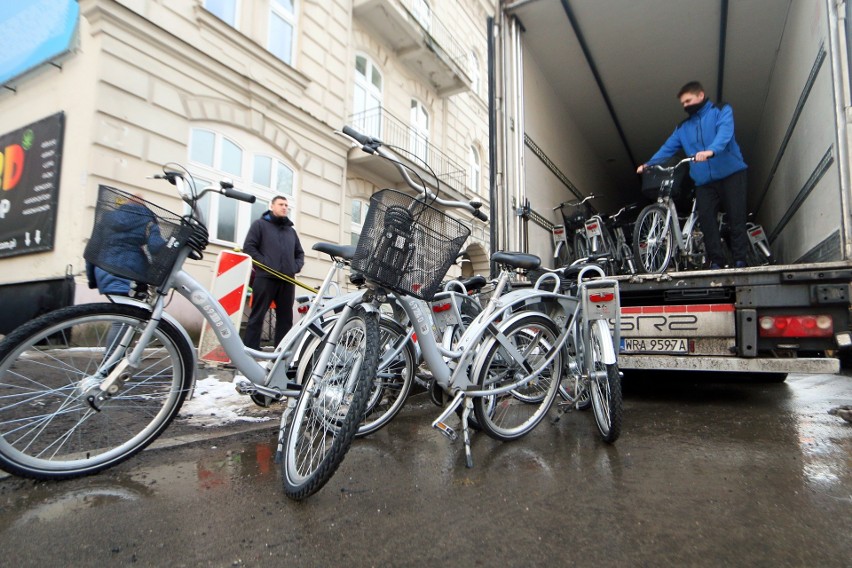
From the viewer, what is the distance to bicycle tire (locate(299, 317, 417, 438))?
2613 mm

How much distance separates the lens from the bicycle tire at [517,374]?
264 centimetres

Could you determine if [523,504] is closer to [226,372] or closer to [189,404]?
[189,404]

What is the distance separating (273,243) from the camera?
194 inches

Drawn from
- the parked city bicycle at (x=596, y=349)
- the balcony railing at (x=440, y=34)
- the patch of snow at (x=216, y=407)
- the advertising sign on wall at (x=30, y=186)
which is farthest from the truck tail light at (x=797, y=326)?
the balcony railing at (x=440, y=34)

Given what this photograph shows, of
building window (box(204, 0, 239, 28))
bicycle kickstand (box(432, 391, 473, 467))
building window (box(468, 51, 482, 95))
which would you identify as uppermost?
building window (box(468, 51, 482, 95))

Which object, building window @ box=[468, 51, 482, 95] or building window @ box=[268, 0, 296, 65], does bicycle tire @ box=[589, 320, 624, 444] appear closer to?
building window @ box=[268, 0, 296, 65]

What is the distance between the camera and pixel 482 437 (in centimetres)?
287

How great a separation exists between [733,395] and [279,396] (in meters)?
3.89

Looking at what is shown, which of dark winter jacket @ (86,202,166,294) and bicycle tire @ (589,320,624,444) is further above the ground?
dark winter jacket @ (86,202,166,294)

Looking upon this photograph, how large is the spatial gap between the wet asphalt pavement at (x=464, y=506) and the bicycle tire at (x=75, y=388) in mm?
124

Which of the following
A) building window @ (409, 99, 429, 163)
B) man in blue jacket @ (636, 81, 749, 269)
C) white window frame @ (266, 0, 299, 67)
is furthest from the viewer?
building window @ (409, 99, 429, 163)

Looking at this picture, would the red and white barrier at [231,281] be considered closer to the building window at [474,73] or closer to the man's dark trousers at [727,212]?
the man's dark trousers at [727,212]

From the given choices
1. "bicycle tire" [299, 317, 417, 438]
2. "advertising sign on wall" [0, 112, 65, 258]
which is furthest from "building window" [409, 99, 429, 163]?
"bicycle tire" [299, 317, 417, 438]

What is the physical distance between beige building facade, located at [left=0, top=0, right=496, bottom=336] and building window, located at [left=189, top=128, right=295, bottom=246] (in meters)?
0.02
